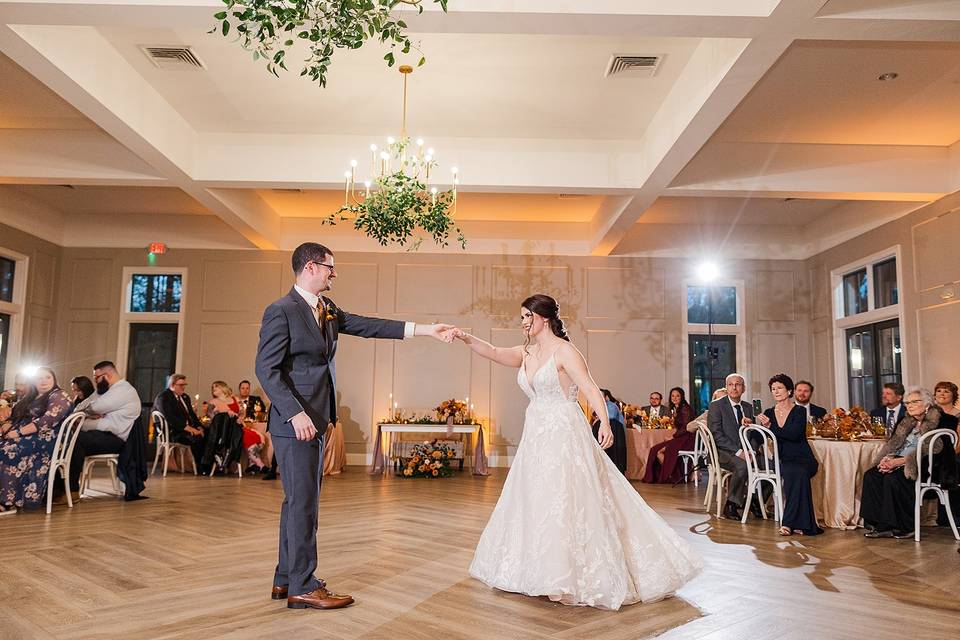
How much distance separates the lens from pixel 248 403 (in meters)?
9.55

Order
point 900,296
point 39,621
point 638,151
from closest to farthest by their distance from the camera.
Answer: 1. point 39,621
2. point 638,151
3. point 900,296

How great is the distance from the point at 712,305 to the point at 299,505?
9649 mm

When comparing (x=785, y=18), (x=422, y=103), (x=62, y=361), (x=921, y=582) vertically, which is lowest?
(x=921, y=582)

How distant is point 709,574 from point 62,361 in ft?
35.1

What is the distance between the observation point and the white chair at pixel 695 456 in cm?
838

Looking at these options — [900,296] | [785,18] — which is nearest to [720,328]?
[900,296]

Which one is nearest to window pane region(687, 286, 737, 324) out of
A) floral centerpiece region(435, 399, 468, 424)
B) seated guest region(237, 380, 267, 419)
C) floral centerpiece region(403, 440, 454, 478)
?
floral centerpiece region(435, 399, 468, 424)

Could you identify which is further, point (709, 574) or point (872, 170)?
point (872, 170)

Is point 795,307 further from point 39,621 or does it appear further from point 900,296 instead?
point 39,621

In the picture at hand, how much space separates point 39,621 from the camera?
2.89 meters

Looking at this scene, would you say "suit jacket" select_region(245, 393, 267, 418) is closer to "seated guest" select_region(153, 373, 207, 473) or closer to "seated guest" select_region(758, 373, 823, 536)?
"seated guest" select_region(153, 373, 207, 473)

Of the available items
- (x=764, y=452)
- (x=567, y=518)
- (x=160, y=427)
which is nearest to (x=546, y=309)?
(x=567, y=518)

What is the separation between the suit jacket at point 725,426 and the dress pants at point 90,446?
17.8 ft

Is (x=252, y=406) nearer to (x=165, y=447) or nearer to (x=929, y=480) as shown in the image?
(x=165, y=447)
